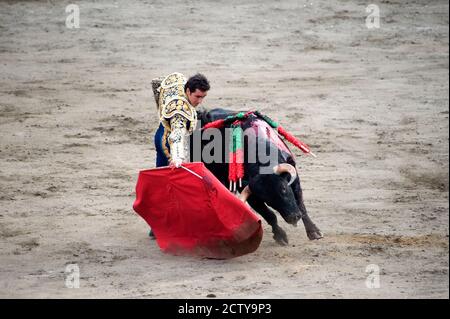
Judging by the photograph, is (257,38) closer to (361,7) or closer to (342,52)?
(342,52)

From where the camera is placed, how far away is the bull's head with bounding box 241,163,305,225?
645 centimetres

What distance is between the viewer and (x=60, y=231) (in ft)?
23.2

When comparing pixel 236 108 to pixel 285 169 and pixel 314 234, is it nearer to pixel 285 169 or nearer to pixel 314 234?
pixel 314 234

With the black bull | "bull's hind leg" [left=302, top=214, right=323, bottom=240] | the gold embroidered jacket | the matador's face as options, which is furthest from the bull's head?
the matador's face

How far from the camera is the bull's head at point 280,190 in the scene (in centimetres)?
645

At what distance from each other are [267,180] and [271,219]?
0.39 metres

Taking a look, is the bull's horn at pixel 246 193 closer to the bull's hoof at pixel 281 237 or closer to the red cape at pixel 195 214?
the red cape at pixel 195 214

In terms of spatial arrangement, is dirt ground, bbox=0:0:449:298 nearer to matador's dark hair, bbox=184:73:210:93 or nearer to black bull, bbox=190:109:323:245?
black bull, bbox=190:109:323:245

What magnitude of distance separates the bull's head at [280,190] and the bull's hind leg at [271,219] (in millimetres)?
192

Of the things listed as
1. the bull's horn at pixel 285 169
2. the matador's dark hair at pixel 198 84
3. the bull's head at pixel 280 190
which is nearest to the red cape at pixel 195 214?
the bull's head at pixel 280 190

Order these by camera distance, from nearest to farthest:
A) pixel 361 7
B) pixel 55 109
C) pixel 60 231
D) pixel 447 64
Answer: pixel 60 231 → pixel 55 109 → pixel 447 64 → pixel 361 7

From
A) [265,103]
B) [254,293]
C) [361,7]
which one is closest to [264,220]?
[254,293]

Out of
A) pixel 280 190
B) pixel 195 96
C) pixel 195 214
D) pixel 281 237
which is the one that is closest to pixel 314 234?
pixel 281 237
